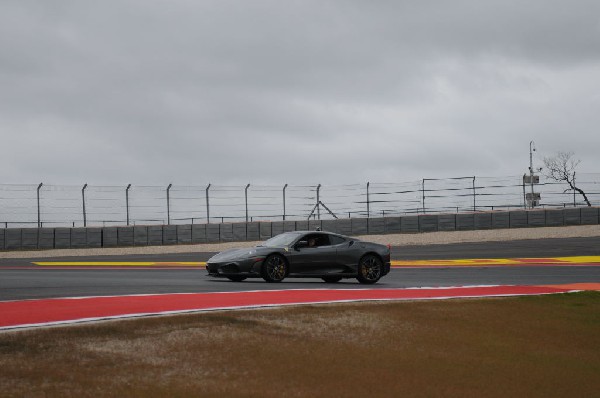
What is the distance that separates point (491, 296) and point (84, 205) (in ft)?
93.1

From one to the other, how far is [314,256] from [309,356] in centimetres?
928

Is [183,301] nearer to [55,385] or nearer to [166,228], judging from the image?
[55,385]

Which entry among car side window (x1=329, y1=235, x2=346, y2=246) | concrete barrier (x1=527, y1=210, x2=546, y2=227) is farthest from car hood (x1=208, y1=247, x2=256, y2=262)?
concrete barrier (x1=527, y1=210, x2=546, y2=227)

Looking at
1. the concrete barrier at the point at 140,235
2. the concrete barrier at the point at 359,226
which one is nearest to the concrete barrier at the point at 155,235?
the concrete barrier at the point at 140,235

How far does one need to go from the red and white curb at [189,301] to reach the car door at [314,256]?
2258 millimetres

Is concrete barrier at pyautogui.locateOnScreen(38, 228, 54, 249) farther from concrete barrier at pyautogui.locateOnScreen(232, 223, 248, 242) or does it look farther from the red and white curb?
the red and white curb

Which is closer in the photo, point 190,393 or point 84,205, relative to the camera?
point 190,393

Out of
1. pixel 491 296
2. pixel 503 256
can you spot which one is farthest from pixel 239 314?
pixel 503 256

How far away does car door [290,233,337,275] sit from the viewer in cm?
1761

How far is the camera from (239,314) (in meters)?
11.0

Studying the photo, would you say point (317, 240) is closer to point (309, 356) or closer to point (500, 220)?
point (309, 356)

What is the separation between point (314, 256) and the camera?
1780cm

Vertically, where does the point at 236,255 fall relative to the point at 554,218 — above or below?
below

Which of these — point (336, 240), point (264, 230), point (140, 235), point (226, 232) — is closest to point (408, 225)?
point (264, 230)
